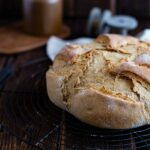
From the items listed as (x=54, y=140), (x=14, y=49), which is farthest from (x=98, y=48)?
(x=14, y=49)

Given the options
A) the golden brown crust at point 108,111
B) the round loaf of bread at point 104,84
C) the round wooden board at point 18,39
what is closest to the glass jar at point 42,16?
the round wooden board at point 18,39

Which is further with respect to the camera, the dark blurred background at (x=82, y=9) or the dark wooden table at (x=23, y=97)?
the dark blurred background at (x=82, y=9)

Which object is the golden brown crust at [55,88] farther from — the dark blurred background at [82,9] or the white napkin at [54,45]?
the dark blurred background at [82,9]

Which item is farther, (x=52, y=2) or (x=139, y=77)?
(x=52, y=2)

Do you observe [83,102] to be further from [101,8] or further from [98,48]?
[101,8]

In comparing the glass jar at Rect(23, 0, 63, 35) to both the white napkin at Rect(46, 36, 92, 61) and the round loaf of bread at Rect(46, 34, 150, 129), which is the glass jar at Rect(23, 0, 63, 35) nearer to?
the white napkin at Rect(46, 36, 92, 61)
